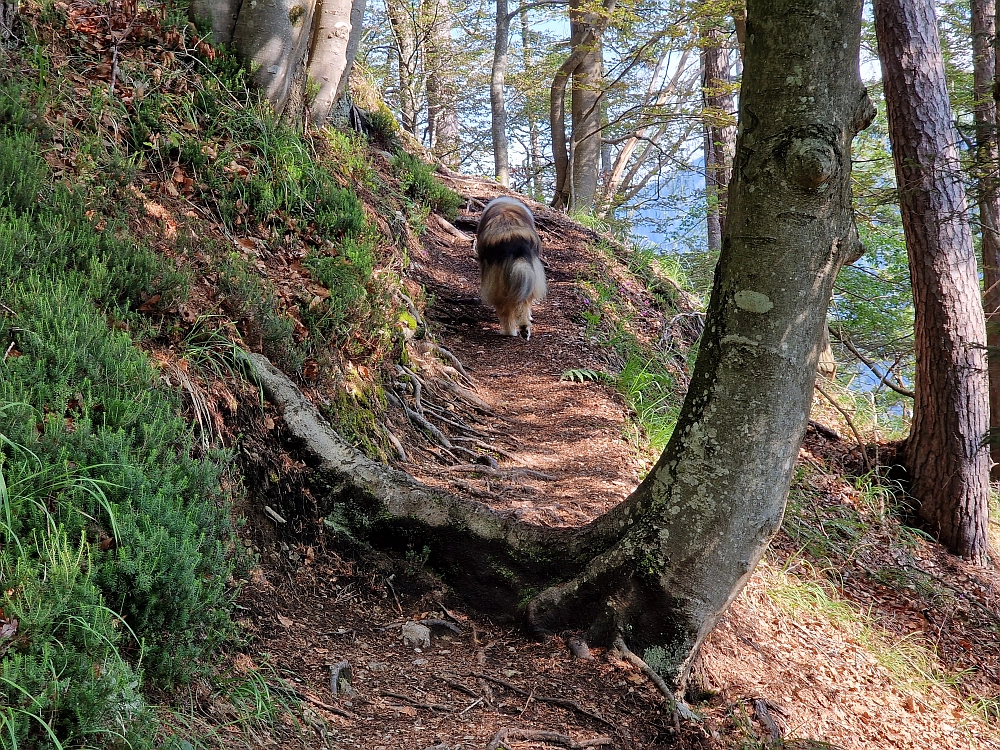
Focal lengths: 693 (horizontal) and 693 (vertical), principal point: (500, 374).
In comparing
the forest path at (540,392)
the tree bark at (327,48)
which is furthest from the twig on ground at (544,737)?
the tree bark at (327,48)

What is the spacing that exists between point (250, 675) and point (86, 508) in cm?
81

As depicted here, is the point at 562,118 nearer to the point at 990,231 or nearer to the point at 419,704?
the point at 990,231

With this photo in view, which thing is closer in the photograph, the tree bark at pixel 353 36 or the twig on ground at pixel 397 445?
the twig on ground at pixel 397 445

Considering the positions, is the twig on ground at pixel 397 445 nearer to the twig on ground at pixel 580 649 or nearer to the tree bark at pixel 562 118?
the twig on ground at pixel 580 649

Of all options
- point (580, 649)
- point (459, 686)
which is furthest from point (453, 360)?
point (459, 686)

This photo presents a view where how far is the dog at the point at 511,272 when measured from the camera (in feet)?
23.4

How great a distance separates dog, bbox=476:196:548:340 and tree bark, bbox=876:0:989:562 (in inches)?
135

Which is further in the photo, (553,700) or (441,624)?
(441,624)

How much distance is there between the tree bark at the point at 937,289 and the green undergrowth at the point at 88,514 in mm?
5956

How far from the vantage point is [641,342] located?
27.2 feet

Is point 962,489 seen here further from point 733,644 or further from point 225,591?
point 225,591

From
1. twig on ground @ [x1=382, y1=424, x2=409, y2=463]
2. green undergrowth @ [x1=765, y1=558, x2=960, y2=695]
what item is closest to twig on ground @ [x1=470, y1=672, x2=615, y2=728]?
twig on ground @ [x1=382, y1=424, x2=409, y2=463]

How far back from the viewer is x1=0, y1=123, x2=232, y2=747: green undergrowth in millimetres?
1689

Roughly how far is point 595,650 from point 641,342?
5554mm
